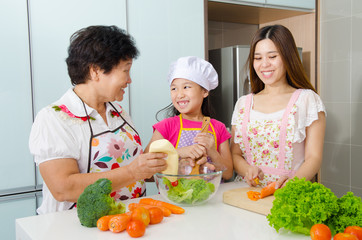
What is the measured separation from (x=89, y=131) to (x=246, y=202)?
0.57m

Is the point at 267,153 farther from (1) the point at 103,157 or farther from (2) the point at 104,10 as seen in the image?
(2) the point at 104,10

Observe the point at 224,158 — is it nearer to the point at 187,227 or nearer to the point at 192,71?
the point at 192,71

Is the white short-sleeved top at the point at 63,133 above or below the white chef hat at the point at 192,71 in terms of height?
below

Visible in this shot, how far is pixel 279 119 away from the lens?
1.65 metres

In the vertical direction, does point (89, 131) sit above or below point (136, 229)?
above

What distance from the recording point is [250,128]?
5.56 feet

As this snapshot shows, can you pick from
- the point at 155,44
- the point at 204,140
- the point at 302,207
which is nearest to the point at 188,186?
the point at 204,140

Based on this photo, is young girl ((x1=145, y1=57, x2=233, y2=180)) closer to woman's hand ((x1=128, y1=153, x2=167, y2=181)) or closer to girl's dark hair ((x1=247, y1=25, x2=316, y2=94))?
girl's dark hair ((x1=247, y1=25, x2=316, y2=94))

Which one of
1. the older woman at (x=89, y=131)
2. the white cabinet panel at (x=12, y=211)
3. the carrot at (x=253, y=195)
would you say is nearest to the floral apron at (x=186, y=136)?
the older woman at (x=89, y=131)

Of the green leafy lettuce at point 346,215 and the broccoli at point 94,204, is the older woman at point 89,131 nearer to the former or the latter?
the broccoli at point 94,204

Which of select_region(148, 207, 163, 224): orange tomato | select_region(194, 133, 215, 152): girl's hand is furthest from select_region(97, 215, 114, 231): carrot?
select_region(194, 133, 215, 152): girl's hand

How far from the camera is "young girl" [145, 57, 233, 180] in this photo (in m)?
1.60

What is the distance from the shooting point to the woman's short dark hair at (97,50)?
1.32m

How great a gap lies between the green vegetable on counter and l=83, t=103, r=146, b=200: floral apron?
62cm
